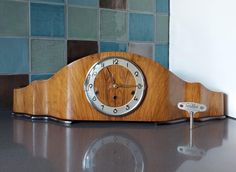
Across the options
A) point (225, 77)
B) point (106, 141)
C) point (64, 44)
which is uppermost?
point (64, 44)

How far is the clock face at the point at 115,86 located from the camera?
77 centimetres

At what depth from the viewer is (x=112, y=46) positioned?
1099 mm

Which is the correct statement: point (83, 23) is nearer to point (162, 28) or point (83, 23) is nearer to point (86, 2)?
point (86, 2)

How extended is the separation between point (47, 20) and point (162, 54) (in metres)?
0.45

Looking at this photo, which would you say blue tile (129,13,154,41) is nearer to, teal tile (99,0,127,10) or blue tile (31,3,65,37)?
teal tile (99,0,127,10)

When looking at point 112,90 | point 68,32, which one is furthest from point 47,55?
point 112,90

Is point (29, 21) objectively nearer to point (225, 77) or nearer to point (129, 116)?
point (129, 116)

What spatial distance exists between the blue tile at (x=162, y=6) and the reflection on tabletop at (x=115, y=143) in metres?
0.52

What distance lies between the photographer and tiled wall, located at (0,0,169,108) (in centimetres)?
96

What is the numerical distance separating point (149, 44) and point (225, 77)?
35cm

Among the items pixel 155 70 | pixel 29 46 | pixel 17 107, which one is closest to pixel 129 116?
pixel 155 70

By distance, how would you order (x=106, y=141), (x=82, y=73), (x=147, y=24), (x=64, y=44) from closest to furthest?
(x=106, y=141), (x=82, y=73), (x=64, y=44), (x=147, y=24)

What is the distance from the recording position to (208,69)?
0.96 m

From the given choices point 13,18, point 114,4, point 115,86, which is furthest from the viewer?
point 114,4
